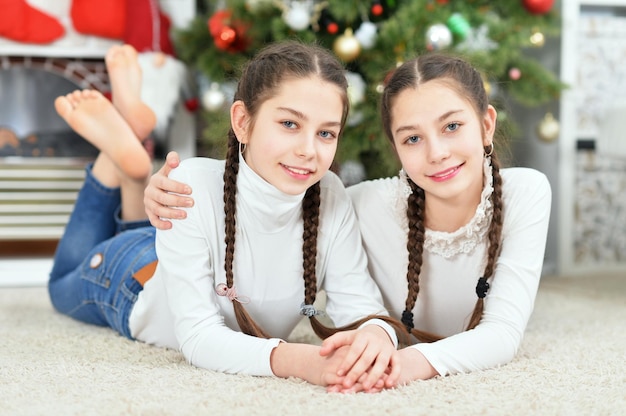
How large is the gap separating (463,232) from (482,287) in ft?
0.30

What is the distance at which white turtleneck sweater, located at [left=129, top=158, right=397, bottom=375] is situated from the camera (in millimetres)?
1000

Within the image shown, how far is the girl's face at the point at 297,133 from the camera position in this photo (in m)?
1.00

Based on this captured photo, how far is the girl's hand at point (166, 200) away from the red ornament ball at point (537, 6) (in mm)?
1280

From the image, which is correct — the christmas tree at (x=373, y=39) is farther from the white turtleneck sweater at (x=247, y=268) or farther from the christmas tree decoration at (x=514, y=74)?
the white turtleneck sweater at (x=247, y=268)

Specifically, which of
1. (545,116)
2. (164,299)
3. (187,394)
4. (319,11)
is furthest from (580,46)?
(187,394)

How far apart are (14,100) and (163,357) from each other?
132cm

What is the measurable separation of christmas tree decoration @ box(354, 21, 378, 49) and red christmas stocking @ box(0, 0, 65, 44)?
0.89 m

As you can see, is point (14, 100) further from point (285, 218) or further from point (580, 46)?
point (580, 46)

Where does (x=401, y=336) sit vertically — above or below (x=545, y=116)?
below

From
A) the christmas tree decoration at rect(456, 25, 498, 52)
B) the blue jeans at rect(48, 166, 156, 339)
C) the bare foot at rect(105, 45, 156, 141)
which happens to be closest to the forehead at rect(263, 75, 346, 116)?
the blue jeans at rect(48, 166, 156, 339)

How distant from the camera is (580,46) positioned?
2.21 meters

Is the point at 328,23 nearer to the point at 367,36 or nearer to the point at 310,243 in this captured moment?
the point at 367,36

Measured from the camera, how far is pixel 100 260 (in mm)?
1364

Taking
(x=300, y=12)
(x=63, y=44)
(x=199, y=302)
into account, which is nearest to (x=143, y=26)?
(x=63, y=44)
